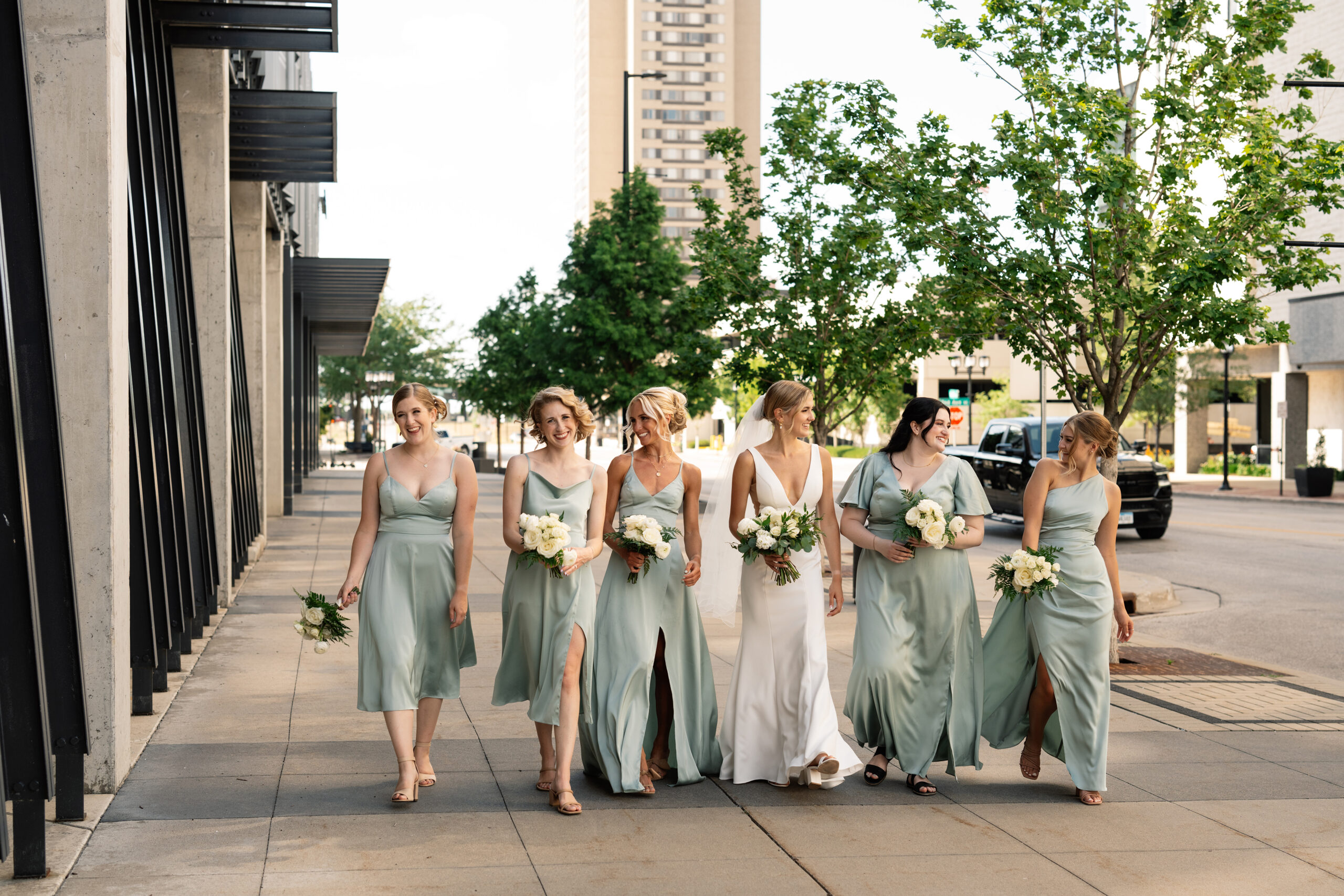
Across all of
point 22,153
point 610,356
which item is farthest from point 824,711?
point 610,356

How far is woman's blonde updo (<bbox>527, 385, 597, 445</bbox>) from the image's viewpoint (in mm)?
5957

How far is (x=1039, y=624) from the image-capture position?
20.8 ft

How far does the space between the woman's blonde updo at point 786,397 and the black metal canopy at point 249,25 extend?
6.30m

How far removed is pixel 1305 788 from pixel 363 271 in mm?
22896

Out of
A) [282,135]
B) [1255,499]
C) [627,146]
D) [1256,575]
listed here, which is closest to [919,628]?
[282,135]

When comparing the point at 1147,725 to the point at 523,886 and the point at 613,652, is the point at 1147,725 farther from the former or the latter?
the point at 523,886

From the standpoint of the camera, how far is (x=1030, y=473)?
22.1 metres

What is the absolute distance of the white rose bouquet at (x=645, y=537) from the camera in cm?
593

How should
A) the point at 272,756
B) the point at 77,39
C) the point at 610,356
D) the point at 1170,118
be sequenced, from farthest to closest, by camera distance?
1. the point at 610,356
2. the point at 1170,118
3. the point at 272,756
4. the point at 77,39

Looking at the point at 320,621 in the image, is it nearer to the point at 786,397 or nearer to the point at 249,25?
the point at 786,397

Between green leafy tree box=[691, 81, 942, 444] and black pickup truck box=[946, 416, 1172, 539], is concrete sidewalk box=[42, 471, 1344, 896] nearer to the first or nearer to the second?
green leafy tree box=[691, 81, 942, 444]

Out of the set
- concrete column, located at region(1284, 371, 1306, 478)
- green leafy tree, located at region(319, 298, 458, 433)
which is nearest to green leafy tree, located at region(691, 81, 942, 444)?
concrete column, located at region(1284, 371, 1306, 478)

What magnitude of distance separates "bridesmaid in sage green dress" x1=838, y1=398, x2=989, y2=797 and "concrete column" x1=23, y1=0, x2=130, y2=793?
11.2ft

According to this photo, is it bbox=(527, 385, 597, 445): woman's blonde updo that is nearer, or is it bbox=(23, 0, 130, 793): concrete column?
bbox=(23, 0, 130, 793): concrete column
